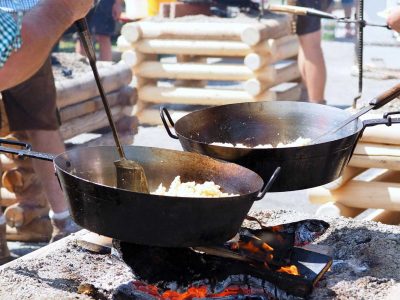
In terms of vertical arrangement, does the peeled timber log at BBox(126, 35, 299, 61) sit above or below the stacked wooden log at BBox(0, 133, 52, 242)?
above

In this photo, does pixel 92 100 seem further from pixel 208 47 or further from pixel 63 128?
pixel 208 47

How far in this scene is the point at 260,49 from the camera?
7.68 meters

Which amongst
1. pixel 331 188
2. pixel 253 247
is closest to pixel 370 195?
pixel 331 188

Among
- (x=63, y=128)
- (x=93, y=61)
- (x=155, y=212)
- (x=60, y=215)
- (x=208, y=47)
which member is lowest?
(x=60, y=215)

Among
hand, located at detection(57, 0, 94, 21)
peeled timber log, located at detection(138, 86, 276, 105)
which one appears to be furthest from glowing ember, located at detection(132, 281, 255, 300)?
peeled timber log, located at detection(138, 86, 276, 105)

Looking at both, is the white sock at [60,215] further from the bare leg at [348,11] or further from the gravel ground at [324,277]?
the bare leg at [348,11]

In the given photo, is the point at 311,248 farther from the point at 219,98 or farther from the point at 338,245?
the point at 219,98

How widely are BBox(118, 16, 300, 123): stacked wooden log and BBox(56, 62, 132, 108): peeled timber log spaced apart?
4.26ft

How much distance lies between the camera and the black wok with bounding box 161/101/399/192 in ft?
9.03

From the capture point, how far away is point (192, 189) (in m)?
2.53

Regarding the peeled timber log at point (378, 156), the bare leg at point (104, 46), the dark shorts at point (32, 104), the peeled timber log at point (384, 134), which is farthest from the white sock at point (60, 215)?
the bare leg at point (104, 46)

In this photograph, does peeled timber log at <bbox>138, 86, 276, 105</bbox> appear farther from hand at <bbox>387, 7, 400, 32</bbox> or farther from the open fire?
the open fire

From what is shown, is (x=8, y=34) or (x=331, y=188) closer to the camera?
(x=8, y=34)

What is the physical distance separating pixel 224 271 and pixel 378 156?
185 centimetres
